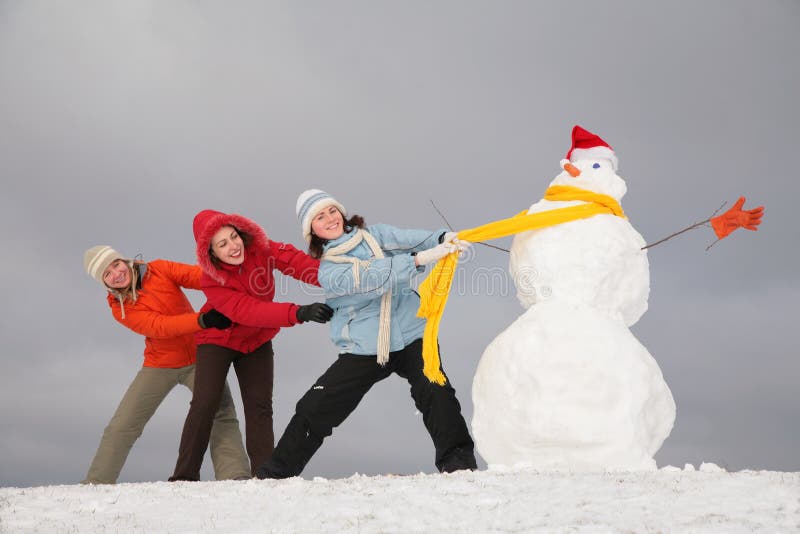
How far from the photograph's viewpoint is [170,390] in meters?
5.38

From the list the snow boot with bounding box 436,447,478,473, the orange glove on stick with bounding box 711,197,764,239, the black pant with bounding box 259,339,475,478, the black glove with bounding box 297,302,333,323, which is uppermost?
the orange glove on stick with bounding box 711,197,764,239

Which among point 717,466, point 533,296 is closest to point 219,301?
point 533,296

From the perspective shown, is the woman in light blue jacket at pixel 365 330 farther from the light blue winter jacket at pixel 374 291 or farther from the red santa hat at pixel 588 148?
the red santa hat at pixel 588 148

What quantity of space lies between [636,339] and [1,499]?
335 cm

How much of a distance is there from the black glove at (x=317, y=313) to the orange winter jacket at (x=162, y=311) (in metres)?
1.09

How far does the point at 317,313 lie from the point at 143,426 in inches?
70.6

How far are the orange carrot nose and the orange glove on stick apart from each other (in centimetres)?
74

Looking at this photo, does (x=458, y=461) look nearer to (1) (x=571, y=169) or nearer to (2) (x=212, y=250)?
(1) (x=571, y=169)

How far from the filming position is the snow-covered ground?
286 cm

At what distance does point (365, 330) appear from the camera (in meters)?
4.36

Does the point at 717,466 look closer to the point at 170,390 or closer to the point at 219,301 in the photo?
the point at 219,301

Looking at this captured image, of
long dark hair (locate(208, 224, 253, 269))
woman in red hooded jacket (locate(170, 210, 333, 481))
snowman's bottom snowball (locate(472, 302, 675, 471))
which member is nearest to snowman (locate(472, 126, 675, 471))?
snowman's bottom snowball (locate(472, 302, 675, 471))

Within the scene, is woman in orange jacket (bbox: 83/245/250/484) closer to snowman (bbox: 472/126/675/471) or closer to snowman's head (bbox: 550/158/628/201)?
snowman (bbox: 472/126/675/471)

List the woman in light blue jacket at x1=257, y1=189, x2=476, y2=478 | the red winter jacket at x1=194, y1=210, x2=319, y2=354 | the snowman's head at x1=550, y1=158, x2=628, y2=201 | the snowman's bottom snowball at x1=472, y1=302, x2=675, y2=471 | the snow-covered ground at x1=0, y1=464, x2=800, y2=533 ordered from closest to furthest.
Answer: the snow-covered ground at x1=0, y1=464, x2=800, y2=533
the snowman's bottom snowball at x1=472, y1=302, x2=675, y2=471
the snowman's head at x1=550, y1=158, x2=628, y2=201
the woman in light blue jacket at x1=257, y1=189, x2=476, y2=478
the red winter jacket at x1=194, y1=210, x2=319, y2=354
